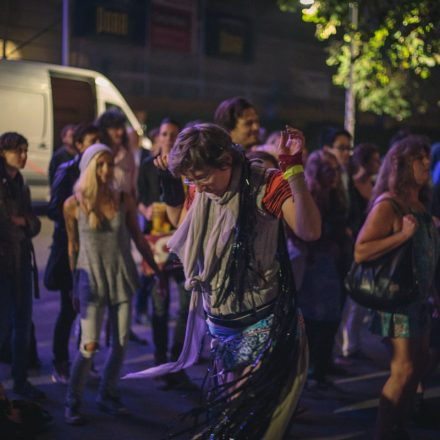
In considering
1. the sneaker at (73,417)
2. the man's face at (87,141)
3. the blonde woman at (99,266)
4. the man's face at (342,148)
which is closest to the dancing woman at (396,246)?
the blonde woman at (99,266)

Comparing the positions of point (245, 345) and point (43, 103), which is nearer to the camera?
point (245, 345)

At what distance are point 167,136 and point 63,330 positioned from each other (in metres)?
1.83

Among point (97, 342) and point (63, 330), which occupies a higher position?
point (97, 342)

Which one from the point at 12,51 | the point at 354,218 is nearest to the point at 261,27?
the point at 12,51

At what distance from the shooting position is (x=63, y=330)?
6.02 m

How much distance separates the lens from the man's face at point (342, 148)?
7.95m

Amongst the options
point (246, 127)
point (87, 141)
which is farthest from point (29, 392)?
point (246, 127)

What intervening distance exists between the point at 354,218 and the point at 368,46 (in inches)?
146

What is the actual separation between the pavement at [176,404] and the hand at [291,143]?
5.15 feet

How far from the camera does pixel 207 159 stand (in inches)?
129

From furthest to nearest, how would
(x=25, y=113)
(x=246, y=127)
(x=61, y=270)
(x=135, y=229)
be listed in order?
(x=25, y=113) → (x=61, y=270) → (x=135, y=229) → (x=246, y=127)

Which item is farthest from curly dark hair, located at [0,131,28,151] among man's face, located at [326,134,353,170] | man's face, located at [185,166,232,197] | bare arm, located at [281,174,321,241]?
man's face, located at [326,134,353,170]

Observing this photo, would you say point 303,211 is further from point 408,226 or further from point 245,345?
point 408,226

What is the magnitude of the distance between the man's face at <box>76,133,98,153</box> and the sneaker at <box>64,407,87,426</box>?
7.18 ft
